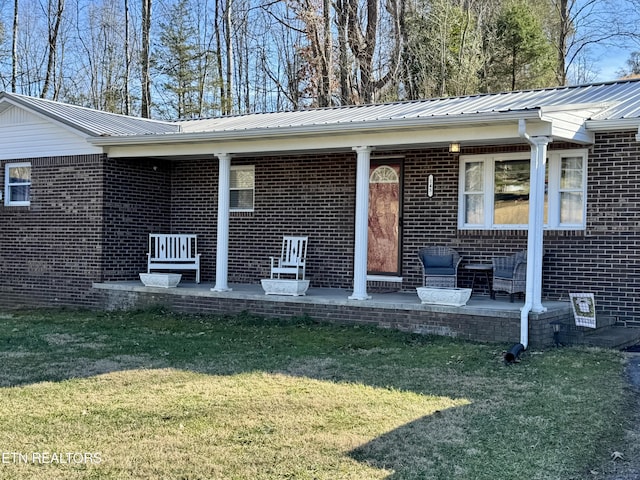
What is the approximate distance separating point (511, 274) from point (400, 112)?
3552 mm

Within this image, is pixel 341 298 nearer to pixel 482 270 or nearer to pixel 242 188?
pixel 482 270

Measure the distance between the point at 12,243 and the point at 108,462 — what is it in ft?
34.1

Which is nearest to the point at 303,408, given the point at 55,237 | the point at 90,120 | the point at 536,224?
the point at 536,224

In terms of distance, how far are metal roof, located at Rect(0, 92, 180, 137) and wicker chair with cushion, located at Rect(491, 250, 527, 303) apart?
252 inches

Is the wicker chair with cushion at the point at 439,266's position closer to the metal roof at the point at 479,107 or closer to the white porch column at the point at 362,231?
the white porch column at the point at 362,231

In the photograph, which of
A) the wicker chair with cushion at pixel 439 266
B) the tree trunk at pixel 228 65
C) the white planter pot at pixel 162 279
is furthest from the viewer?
the tree trunk at pixel 228 65

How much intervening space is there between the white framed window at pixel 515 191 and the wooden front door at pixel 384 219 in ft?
3.80

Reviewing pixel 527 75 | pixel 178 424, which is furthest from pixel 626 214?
pixel 527 75

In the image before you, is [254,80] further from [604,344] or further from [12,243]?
[604,344]

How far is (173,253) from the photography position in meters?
13.1

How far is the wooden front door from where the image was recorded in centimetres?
1171

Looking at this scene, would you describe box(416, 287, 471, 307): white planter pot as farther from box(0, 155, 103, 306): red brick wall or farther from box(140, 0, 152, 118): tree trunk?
box(140, 0, 152, 118): tree trunk

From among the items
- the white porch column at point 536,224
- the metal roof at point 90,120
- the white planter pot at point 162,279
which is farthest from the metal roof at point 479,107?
the white planter pot at point 162,279

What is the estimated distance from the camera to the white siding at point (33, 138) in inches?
509
